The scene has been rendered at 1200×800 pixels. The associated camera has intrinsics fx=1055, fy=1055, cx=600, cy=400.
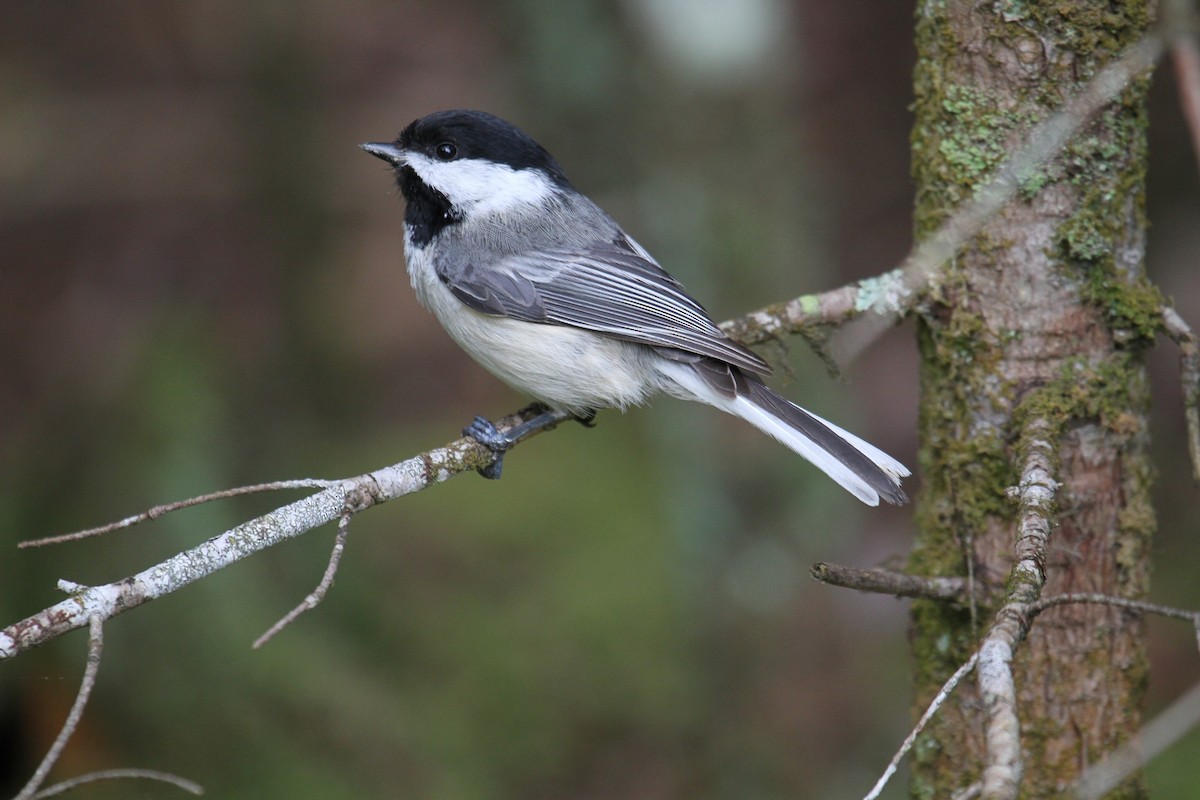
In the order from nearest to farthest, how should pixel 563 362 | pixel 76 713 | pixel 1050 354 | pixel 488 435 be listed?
pixel 76 713 < pixel 1050 354 < pixel 488 435 < pixel 563 362

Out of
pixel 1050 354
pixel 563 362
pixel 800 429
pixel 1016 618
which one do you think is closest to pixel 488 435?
pixel 563 362

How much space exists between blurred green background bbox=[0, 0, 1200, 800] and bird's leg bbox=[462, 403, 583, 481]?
72 cm

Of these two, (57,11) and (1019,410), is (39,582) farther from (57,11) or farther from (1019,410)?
(57,11)

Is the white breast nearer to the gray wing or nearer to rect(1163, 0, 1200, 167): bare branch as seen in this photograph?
the gray wing

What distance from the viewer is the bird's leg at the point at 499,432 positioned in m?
2.69

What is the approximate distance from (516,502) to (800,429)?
3.16 m

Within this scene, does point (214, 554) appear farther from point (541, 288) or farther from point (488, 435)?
point (541, 288)

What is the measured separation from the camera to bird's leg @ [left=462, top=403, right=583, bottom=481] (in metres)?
2.69

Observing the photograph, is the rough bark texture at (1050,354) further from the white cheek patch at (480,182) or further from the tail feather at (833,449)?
the white cheek patch at (480,182)

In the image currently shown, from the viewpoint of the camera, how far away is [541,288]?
124 inches

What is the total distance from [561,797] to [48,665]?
2019mm

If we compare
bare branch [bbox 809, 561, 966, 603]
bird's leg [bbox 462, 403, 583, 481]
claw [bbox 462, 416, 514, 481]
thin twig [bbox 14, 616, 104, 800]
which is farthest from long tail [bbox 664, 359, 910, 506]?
thin twig [bbox 14, 616, 104, 800]

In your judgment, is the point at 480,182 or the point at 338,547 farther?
the point at 480,182

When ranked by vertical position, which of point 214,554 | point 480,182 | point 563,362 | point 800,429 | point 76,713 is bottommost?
→ point 76,713
